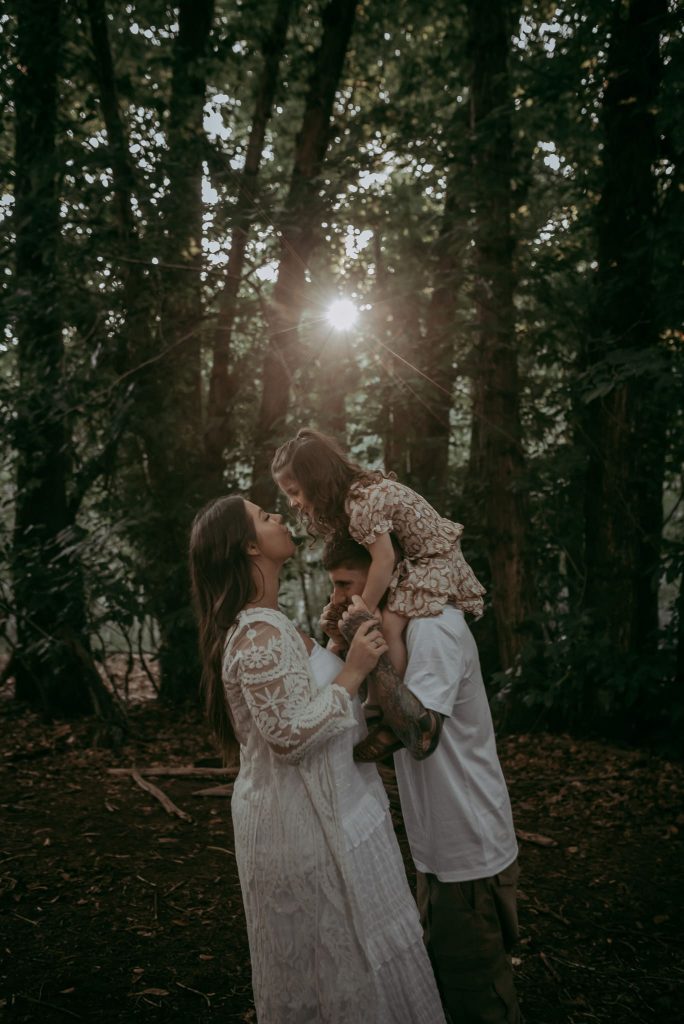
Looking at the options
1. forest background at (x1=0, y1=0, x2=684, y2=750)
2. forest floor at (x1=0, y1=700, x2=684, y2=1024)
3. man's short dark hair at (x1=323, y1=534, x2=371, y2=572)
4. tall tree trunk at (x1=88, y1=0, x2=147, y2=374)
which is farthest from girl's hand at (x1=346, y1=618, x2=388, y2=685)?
tall tree trunk at (x1=88, y1=0, x2=147, y2=374)

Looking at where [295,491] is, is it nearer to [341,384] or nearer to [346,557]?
[346,557]

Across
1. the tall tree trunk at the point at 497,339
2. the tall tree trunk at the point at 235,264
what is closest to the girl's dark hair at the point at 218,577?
the tall tree trunk at the point at 497,339

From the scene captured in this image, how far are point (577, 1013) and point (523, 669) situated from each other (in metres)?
3.44

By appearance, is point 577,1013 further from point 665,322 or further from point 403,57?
point 403,57

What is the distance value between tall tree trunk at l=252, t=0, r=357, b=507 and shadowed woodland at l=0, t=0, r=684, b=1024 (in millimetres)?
39

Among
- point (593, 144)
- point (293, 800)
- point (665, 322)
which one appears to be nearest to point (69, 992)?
point (293, 800)

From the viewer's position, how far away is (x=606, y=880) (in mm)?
4855

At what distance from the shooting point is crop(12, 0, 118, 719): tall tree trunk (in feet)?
23.6

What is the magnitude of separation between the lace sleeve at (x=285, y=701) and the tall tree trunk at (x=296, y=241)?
5263 mm

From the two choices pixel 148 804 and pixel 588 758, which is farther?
pixel 588 758

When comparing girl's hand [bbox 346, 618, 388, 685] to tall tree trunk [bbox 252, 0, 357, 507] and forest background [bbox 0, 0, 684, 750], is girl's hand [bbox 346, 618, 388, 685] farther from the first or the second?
tall tree trunk [bbox 252, 0, 357, 507]

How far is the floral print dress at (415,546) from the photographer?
2.58 meters

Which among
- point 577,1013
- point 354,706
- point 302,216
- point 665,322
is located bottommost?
point 577,1013

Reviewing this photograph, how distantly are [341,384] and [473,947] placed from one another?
6.11 meters
